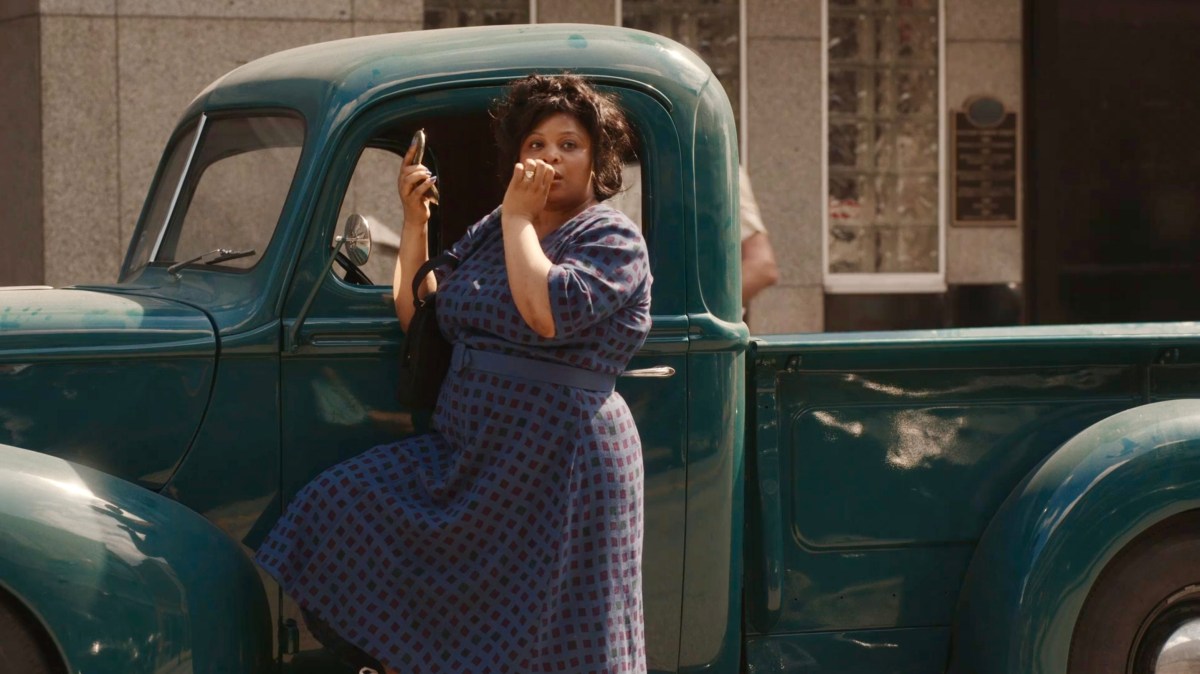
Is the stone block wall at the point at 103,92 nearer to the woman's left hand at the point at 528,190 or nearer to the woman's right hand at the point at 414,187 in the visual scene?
the woman's right hand at the point at 414,187

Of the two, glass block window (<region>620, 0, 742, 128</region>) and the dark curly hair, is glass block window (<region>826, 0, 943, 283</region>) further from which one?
the dark curly hair

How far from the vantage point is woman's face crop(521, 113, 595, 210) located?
3043mm

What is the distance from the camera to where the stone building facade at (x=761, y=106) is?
28.1 feet

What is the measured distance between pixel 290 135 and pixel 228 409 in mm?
669

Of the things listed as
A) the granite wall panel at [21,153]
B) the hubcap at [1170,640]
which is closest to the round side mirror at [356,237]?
the hubcap at [1170,640]

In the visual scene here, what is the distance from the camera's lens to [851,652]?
3.43 m

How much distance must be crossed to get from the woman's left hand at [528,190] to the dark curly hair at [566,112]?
135 millimetres

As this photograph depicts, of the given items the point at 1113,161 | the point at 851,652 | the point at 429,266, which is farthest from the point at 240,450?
the point at 1113,161

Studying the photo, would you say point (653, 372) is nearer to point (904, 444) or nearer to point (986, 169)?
point (904, 444)

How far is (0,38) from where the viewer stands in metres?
8.84

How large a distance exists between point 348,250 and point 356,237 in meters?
0.03

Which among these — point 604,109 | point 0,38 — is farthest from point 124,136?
point 604,109

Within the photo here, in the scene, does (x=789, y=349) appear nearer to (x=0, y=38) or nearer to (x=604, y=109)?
(x=604, y=109)

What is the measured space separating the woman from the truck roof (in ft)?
0.63
